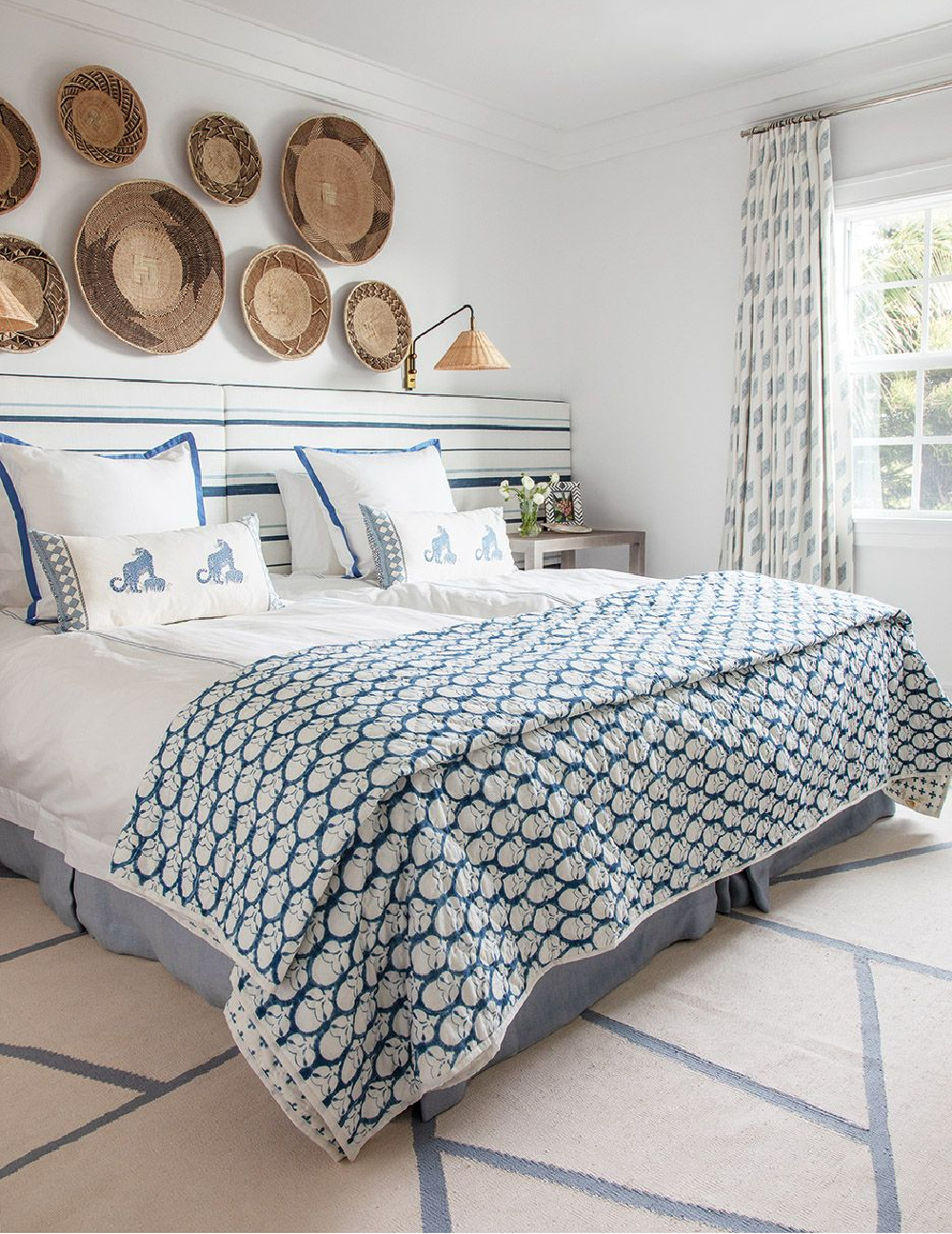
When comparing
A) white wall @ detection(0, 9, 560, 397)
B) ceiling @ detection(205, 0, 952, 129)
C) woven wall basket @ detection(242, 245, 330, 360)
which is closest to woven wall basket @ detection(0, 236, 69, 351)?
white wall @ detection(0, 9, 560, 397)

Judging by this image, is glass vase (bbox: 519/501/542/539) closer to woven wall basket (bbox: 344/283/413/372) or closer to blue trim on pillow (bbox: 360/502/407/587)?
woven wall basket (bbox: 344/283/413/372)

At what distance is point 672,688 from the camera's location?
84.8 inches

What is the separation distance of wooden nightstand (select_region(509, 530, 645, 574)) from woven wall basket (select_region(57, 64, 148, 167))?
2016 mm

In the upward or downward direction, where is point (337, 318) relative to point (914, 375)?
upward

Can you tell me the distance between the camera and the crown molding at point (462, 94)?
3459mm

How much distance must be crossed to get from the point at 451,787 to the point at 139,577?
1.35m

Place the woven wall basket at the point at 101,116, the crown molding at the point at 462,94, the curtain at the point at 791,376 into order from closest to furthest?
the woven wall basket at the point at 101,116, the crown molding at the point at 462,94, the curtain at the point at 791,376

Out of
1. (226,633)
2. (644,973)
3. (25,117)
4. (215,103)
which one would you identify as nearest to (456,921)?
(644,973)

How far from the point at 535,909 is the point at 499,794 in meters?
0.20

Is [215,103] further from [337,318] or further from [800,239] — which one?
[800,239]

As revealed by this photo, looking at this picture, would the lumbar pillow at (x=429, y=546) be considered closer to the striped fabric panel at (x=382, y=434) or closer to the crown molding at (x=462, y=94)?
the striped fabric panel at (x=382, y=434)

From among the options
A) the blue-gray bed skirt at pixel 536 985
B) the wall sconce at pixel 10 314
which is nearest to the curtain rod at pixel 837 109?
the blue-gray bed skirt at pixel 536 985

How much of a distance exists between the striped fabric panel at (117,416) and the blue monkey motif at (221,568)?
77 centimetres

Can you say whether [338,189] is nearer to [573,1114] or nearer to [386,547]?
[386,547]
